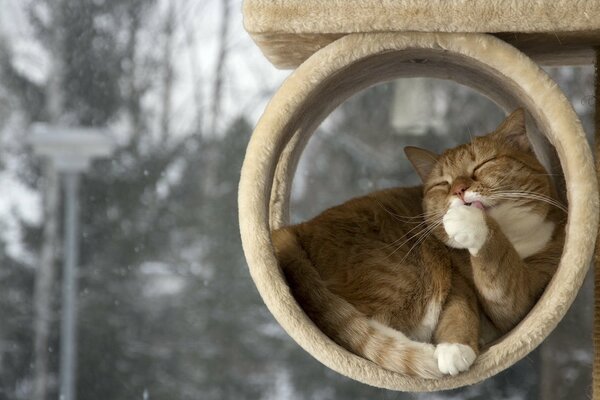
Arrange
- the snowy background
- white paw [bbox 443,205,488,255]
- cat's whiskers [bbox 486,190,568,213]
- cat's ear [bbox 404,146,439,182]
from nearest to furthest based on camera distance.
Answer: white paw [bbox 443,205,488,255]
cat's whiskers [bbox 486,190,568,213]
cat's ear [bbox 404,146,439,182]
the snowy background

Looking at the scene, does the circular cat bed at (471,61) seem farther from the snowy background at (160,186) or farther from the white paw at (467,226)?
the snowy background at (160,186)

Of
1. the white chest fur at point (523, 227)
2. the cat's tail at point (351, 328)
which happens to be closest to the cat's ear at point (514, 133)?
the white chest fur at point (523, 227)

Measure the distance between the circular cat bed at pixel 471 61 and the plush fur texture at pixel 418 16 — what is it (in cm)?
3

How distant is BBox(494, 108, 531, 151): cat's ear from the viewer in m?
1.28

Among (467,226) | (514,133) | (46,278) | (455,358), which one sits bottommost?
(455,358)

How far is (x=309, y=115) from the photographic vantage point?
140cm

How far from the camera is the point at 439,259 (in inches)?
48.3

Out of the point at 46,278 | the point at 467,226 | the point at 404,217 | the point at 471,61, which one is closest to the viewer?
the point at 467,226

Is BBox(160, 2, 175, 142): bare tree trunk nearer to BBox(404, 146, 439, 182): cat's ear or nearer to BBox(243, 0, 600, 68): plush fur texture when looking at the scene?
BBox(404, 146, 439, 182): cat's ear

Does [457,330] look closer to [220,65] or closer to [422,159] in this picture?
[422,159]

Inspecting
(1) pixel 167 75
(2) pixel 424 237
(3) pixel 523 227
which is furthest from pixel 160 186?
(3) pixel 523 227

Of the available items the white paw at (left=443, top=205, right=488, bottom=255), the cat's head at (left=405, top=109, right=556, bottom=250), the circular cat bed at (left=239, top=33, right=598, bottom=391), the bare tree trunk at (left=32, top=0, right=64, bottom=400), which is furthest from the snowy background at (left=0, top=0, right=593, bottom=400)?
the white paw at (left=443, top=205, right=488, bottom=255)

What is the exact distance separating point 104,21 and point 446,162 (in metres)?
1.15

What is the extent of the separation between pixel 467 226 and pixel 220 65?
1.18m
